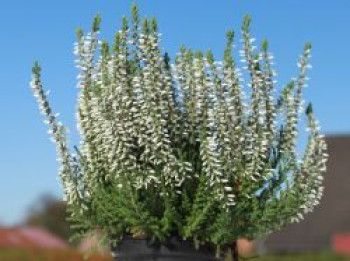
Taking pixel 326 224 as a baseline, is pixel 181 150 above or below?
below

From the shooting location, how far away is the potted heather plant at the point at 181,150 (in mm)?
6859

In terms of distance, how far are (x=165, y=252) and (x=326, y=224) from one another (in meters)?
24.7

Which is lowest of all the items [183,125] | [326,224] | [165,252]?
[165,252]

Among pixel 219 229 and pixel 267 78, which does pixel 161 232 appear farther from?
pixel 267 78

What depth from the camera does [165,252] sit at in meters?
7.07

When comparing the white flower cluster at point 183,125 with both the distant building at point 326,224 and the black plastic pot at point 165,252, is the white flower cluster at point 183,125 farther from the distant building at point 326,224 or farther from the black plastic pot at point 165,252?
the distant building at point 326,224

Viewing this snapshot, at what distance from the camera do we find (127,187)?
22.4ft

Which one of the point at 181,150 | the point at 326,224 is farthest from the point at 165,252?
the point at 326,224

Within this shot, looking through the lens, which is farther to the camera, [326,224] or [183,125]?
[326,224]

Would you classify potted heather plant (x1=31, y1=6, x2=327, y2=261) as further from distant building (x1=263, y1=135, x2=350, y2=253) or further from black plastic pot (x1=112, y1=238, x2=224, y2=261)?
distant building (x1=263, y1=135, x2=350, y2=253)

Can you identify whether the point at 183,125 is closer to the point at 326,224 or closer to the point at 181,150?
the point at 181,150

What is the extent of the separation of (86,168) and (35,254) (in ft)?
32.4

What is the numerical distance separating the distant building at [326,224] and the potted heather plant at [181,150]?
23.2 metres

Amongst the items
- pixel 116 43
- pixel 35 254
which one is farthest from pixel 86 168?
pixel 35 254
